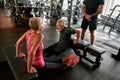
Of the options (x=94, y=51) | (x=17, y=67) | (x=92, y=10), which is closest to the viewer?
(x=17, y=67)

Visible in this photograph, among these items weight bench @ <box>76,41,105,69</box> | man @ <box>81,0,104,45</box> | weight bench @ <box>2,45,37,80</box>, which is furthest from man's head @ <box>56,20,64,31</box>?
weight bench @ <box>2,45,37,80</box>

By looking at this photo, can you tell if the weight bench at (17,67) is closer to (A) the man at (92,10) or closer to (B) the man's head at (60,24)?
(B) the man's head at (60,24)

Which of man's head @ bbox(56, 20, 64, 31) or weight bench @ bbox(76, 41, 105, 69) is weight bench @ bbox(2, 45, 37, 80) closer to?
man's head @ bbox(56, 20, 64, 31)

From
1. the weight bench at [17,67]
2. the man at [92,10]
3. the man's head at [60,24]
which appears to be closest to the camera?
the weight bench at [17,67]

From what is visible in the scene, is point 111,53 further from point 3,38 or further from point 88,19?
point 3,38

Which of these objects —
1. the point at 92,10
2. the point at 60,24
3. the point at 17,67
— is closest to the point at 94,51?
the point at 60,24

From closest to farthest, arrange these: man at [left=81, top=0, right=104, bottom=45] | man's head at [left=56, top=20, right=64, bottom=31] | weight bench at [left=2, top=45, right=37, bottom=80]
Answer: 1. weight bench at [left=2, top=45, right=37, bottom=80]
2. man's head at [left=56, top=20, right=64, bottom=31]
3. man at [left=81, top=0, right=104, bottom=45]

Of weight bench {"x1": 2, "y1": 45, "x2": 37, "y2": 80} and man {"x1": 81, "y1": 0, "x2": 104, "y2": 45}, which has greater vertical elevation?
man {"x1": 81, "y1": 0, "x2": 104, "y2": 45}

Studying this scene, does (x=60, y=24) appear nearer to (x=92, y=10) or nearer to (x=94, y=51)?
(x=94, y=51)

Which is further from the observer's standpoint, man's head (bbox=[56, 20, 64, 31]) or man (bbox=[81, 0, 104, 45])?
man (bbox=[81, 0, 104, 45])

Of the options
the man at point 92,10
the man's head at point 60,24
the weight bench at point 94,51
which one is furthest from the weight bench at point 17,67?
the man at point 92,10

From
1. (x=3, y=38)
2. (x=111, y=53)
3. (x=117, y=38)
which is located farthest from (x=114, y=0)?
(x=3, y=38)

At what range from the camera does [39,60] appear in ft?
6.29

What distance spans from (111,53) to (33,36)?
261 centimetres
